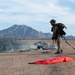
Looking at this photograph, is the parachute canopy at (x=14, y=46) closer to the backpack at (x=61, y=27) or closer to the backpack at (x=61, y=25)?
the backpack at (x=61, y=27)

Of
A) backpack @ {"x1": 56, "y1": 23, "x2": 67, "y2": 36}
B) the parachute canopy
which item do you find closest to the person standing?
backpack @ {"x1": 56, "y1": 23, "x2": 67, "y2": 36}

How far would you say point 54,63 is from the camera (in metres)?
13.6

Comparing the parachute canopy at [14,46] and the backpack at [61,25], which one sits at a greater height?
the backpack at [61,25]

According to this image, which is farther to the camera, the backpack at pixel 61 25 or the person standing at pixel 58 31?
the backpack at pixel 61 25

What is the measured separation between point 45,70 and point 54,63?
2.27m

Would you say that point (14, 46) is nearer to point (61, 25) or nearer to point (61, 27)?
point (61, 27)

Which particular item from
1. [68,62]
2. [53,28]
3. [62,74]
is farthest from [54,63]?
[53,28]

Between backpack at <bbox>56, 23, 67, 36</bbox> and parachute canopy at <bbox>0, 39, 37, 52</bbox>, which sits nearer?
backpack at <bbox>56, 23, 67, 36</bbox>

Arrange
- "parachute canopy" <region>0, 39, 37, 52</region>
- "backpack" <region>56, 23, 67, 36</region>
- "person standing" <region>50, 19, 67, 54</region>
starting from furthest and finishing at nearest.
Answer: "parachute canopy" <region>0, 39, 37, 52</region>, "backpack" <region>56, 23, 67, 36</region>, "person standing" <region>50, 19, 67, 54</region>

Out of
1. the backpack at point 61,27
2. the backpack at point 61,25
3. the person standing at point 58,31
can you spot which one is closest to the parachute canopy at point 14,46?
the person standing at point 58,31

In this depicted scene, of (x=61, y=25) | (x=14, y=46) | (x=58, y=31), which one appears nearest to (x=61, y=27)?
(x=61, y=25)

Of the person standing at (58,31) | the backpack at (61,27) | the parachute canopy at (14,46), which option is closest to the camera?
the person standing at (58,31)

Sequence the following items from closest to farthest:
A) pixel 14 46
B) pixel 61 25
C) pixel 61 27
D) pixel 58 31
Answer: pixel 61 25
pixel 61 27
pixel 58 31
pixel 14 46

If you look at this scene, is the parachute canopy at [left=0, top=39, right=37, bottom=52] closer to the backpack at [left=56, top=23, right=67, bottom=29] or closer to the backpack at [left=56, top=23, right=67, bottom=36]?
the backpack at [left=56, top=23, right=67, bottom=36]
